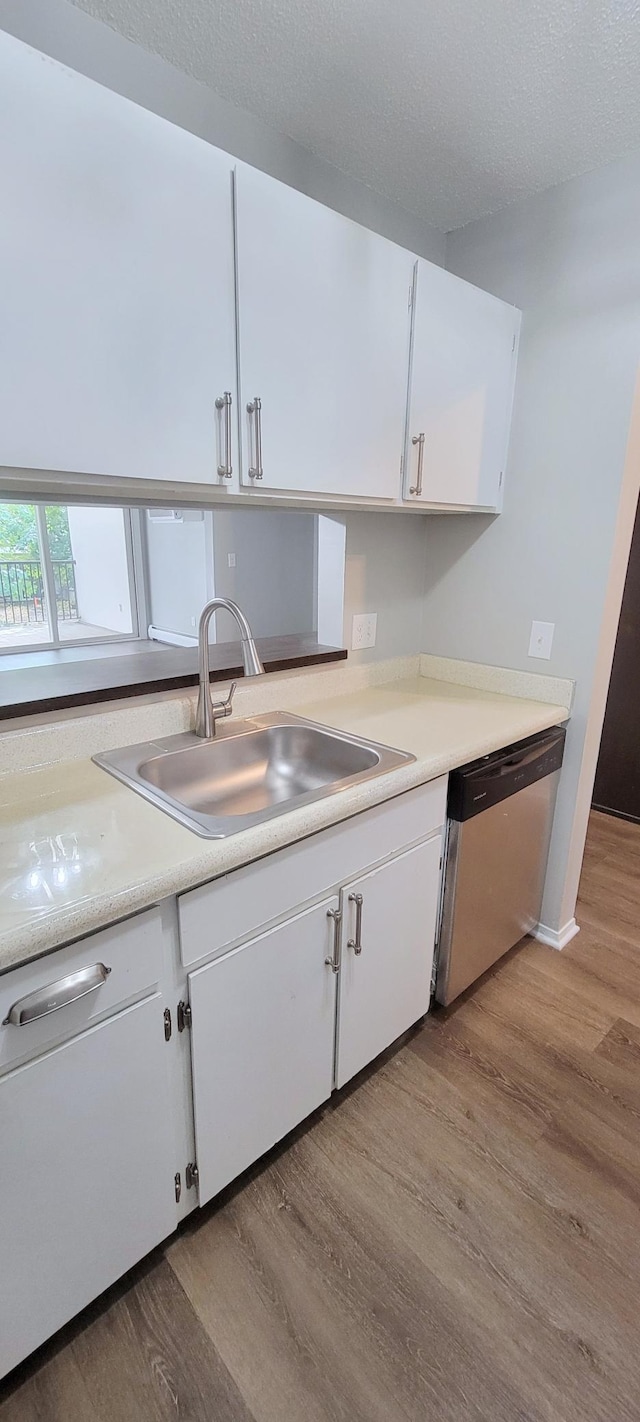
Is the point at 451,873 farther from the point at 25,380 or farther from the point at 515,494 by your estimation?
the point at 25,380

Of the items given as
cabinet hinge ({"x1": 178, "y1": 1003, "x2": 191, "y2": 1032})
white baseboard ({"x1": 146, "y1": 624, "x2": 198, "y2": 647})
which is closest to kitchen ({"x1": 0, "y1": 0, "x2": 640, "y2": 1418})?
cabinet hinge ({"x1": 178, "y1": 1003, "x2": 191, "y2": 1032})

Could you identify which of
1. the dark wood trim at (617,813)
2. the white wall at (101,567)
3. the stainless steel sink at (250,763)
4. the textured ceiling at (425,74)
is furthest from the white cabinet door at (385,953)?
the white wall at (101,567)

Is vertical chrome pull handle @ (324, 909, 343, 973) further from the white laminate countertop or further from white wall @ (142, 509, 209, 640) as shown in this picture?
white wall @ (142, 509, 209, 640)

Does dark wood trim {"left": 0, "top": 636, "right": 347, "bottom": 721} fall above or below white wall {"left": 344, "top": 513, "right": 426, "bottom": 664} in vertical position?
below

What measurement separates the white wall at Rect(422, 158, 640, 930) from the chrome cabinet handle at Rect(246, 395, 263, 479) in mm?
1053

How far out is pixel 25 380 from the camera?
3.15ft

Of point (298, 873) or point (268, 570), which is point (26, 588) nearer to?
point (268, 570)

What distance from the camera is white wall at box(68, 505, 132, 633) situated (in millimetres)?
5035

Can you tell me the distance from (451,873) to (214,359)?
1.34 meters

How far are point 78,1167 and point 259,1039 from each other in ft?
1.23

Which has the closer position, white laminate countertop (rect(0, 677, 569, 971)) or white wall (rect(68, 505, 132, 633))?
white laminate countertop (rect(0, 677, 569, 971))

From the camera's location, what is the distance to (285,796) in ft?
5.39

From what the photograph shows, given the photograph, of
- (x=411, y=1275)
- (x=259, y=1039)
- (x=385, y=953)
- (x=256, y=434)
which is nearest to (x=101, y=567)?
(x=256, y=434)

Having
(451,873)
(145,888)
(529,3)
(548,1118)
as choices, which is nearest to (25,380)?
(145,888)
